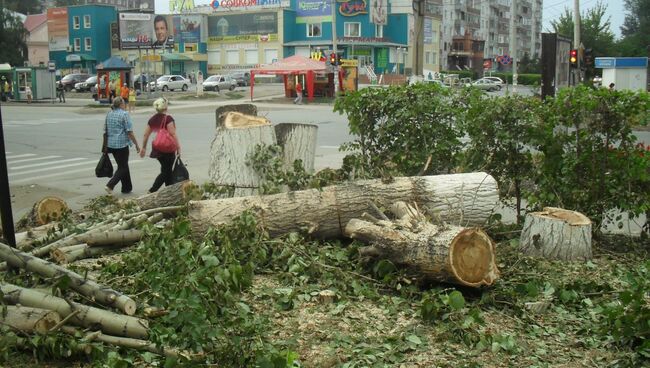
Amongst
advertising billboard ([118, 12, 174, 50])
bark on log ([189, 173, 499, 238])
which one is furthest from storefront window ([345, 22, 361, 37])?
bark on log ([189, 173, 499, 238])

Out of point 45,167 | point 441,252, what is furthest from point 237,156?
point 45,167

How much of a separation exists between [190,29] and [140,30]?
33447 millimetres

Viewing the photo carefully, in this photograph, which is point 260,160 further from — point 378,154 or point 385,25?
point 385,25

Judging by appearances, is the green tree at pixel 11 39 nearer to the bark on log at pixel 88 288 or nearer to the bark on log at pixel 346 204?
the bark on log at pixel 346 204

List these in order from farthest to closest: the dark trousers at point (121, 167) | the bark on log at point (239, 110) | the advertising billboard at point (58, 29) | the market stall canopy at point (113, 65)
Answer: the advertising billboard at point (58, 29) → the market stall canopy at point (113, 65) → the dark trousers at point (121, 167) → the bark on log at point (239, 110)

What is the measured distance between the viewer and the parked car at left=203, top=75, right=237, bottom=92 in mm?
60441

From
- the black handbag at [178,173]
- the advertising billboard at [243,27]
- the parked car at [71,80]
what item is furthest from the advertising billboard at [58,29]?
the black handbag at [178,173]

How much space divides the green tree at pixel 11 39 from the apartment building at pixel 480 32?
59.2m

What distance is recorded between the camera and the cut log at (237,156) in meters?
7.54

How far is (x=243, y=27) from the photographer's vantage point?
8438 cm

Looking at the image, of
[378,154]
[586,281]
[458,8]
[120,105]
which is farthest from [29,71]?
[458,8]

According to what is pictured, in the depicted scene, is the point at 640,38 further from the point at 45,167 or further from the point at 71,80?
the point at 45,167

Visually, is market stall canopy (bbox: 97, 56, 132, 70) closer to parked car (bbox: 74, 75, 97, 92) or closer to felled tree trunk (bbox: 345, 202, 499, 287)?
parked car (bbox: 74, 75, 97, 92)

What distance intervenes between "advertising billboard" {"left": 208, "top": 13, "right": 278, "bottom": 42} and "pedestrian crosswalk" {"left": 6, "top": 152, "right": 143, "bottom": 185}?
65.3m
